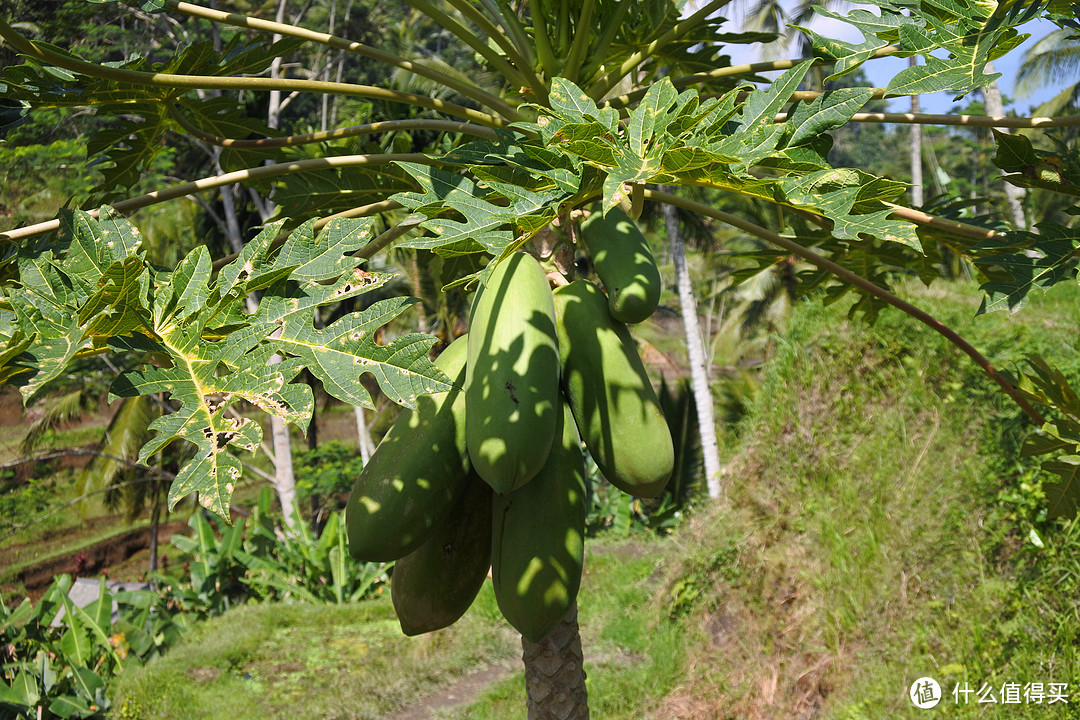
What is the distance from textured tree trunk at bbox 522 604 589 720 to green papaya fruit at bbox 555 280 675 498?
1.22ft

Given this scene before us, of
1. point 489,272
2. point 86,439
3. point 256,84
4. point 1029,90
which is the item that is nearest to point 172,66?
point 256,84

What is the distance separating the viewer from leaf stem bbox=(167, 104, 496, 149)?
64.3 inches

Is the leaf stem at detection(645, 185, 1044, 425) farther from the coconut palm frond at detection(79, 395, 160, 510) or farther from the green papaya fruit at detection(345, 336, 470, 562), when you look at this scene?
the coconut palm frond at detection(79, 395, 160, 510)

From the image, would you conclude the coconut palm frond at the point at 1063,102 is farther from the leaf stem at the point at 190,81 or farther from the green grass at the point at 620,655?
the leaf stem at the point at 190,81

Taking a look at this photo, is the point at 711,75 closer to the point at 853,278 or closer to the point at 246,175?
the point at 853,278

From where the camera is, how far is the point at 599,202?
1.39m

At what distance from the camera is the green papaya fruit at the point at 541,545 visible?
1130 millimetres

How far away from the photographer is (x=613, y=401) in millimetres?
1176

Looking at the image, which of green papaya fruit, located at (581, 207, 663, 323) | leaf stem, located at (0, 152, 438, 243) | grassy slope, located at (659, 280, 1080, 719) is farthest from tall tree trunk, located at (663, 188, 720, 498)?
green papaya fruit, located at (581, 207, 663, 323)

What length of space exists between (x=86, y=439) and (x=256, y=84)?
21419 millimetres

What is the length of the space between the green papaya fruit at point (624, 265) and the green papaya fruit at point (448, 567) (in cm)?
39

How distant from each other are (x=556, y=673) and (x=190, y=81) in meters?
1.31

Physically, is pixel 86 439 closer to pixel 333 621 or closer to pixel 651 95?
pixel 333 621

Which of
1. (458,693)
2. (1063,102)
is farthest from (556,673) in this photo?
(1063,102)
